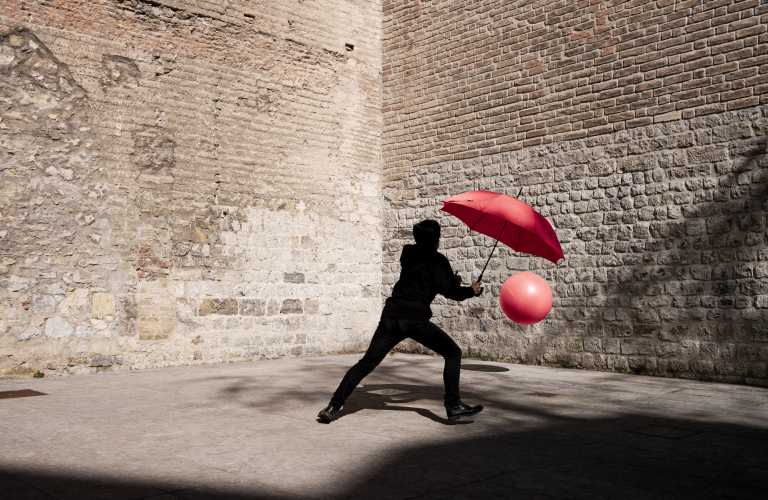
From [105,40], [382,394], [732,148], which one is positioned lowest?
[382,394]

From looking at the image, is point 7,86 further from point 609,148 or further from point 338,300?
point 609,148

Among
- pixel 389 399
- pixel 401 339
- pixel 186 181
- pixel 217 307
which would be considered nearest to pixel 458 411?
pixel 401 339

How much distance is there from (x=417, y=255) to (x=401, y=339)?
2.23 ft

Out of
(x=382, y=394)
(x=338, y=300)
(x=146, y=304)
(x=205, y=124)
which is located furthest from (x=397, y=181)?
(x=382, y=394)

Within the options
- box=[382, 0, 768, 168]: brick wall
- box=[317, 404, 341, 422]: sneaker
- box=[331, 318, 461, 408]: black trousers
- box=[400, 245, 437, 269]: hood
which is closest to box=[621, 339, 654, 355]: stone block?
box=[382, 0, 768, 168]: brick wall

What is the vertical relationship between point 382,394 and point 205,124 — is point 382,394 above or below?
below

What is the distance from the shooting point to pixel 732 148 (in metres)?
7.39

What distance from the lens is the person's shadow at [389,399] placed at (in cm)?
533

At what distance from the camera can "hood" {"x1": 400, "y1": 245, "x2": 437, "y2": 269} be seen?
16.2 feet

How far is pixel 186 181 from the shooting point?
8.99 metres

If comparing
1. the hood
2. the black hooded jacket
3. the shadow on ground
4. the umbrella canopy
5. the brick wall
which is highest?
the brick wall

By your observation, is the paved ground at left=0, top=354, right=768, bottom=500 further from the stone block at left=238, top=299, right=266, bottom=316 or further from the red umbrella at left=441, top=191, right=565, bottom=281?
the stone block at left=238, top=299, right=266, bottom=316

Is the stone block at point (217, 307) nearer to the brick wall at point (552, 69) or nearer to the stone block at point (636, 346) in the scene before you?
the brick wall at point (552, 69)

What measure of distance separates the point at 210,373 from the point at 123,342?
130 cm
